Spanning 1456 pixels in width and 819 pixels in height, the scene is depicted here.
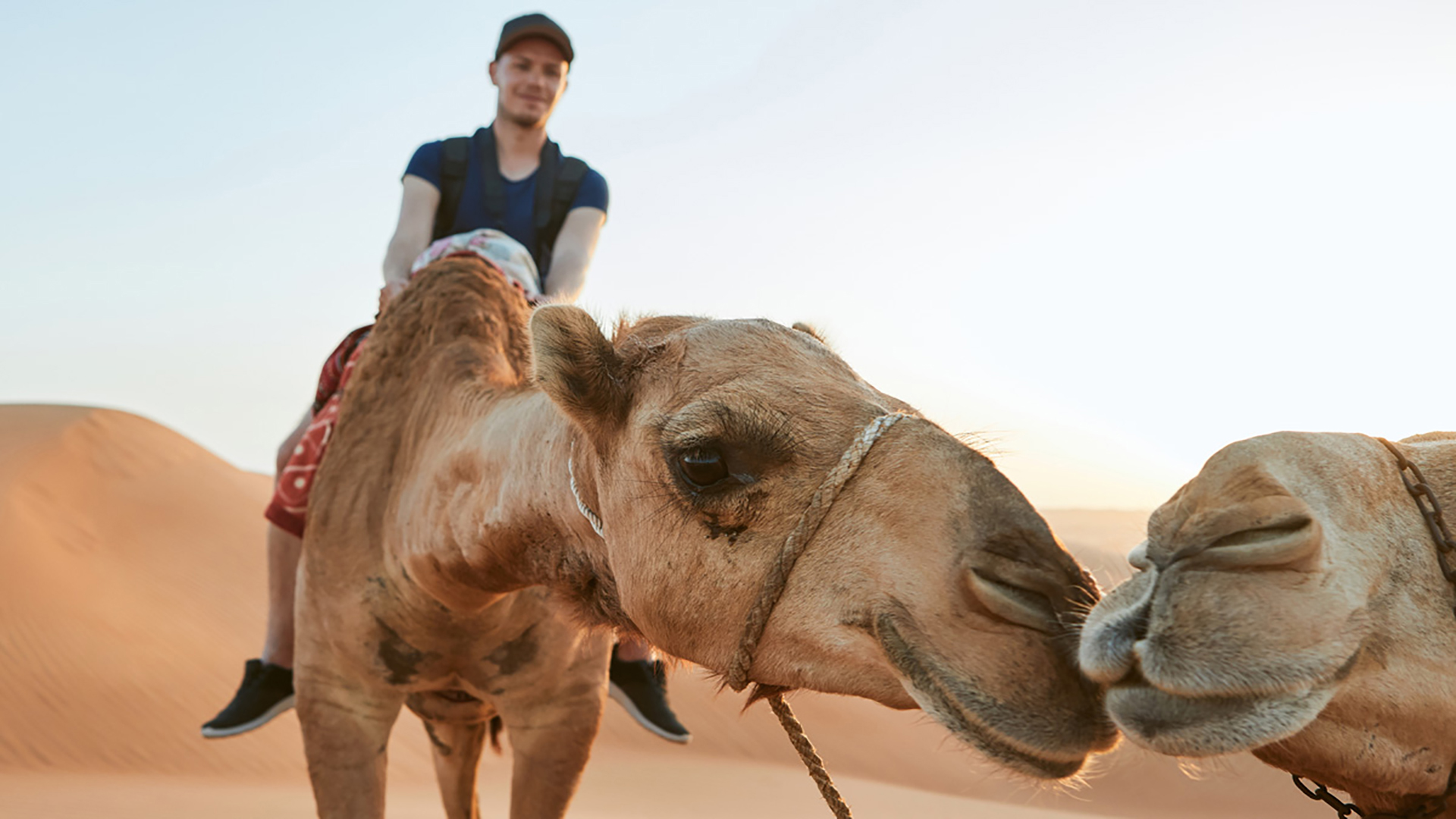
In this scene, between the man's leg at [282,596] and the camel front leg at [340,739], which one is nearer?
the camel front leg at [340,739]

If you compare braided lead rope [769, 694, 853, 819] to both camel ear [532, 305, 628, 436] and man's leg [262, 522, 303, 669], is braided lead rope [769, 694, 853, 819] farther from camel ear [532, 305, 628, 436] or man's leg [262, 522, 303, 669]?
man's leg [262, 522, 303, 669]

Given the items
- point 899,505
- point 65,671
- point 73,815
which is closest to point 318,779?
point 899,505

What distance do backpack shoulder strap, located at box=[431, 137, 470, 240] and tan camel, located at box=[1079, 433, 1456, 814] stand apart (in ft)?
13.2

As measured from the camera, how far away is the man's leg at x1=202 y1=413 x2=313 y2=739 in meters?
4.57

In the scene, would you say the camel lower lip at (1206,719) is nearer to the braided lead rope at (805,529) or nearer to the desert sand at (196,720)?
the braided lead rope at (805,529)

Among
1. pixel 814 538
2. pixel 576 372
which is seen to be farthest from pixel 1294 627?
pixel 576 372

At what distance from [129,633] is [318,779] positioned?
15.8 m

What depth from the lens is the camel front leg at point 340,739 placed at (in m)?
3.78

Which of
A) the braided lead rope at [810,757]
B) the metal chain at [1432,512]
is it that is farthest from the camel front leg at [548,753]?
the metal chain at [1432,512]

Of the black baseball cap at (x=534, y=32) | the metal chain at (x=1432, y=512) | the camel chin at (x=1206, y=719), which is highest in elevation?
the black baseball cap at (x=534, y=32)

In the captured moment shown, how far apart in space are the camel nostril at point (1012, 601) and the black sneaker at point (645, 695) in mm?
3284

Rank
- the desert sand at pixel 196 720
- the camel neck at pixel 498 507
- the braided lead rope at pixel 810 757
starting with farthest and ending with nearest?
the desert sand at pixel 196 720
the camel neck at pixel 498 507
the braided lead rope at pixel 810 757

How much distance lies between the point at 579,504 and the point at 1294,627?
5.17ft

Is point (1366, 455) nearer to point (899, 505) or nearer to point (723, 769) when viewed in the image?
point (899, 505)
